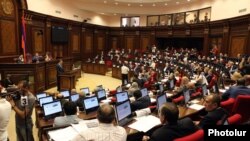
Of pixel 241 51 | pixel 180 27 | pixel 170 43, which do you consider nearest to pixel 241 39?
pixel 241 51

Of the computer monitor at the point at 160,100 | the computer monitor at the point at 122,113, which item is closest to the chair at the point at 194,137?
the computer monitor at the point at 122,113

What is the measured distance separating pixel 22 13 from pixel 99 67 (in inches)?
260

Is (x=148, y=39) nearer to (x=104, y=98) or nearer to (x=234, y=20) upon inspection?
(x=234, y=20)

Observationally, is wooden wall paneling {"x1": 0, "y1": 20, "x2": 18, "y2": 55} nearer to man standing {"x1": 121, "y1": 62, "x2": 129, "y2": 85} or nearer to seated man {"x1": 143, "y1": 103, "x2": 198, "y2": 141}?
man standing {"x1": 121, "y1": 62, "x2": 129, "y2": 85}

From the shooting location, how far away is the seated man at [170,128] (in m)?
2.26

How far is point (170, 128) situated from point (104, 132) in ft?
2.49

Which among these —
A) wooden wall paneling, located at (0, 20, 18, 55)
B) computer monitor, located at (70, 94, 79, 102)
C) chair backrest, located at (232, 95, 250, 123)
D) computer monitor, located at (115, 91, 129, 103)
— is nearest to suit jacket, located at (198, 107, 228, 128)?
chair backrest, located at (232, 95, 250, 123)

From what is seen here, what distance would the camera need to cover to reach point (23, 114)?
3.49m

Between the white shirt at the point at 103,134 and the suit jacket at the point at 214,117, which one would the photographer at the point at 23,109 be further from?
the suit jacket at the point at 214,117

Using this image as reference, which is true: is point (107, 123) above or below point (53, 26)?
below

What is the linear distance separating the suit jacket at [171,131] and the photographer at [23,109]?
7.13ft

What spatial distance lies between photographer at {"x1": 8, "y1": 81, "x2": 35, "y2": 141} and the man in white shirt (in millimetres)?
1688

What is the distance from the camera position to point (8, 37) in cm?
988

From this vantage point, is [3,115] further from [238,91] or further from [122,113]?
[238,91]
